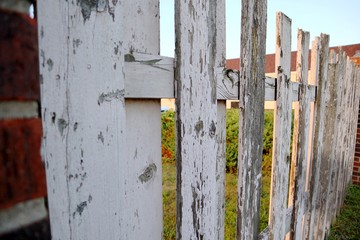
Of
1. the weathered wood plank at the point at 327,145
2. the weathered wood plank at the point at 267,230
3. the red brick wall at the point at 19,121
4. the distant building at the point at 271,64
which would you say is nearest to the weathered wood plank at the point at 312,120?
the weathered wood plank at the point at 327,145

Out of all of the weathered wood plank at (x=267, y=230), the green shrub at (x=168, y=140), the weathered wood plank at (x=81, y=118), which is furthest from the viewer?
the green shrub at (x=168, y=140)

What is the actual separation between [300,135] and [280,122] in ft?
1.90

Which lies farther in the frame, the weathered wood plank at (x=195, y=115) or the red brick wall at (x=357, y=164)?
the red brick wall at (x=357, y=164)

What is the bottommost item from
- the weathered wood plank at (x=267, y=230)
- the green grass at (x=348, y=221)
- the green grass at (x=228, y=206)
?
the green grass at (x=348, y=221)

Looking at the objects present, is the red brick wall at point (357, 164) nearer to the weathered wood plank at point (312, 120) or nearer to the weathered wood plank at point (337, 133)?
the weathered wood plank at point (337, 133)

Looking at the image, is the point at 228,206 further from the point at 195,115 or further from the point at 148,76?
the point at 148,76

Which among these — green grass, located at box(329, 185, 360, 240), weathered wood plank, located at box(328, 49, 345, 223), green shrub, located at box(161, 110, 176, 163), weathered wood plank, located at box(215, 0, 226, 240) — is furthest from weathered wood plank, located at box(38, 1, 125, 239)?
green shrub, located at box(161, 110, 176, 163)

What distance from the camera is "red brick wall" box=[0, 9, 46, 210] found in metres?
0.28

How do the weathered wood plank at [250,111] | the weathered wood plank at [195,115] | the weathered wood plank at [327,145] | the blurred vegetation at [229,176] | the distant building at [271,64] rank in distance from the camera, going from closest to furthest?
the weathered wood plank at [195,115], the weathered wood plank at [250,111], the weathered wood plank at [327,145], the blurred vegetation at [229,176], the distant building at [271,64]

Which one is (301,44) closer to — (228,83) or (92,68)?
(228,83)

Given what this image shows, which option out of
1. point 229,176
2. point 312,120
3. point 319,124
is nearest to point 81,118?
point 312,120

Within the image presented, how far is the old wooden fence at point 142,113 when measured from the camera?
0.57 metres

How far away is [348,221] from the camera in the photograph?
12.7ft

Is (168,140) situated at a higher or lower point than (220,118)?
lower
